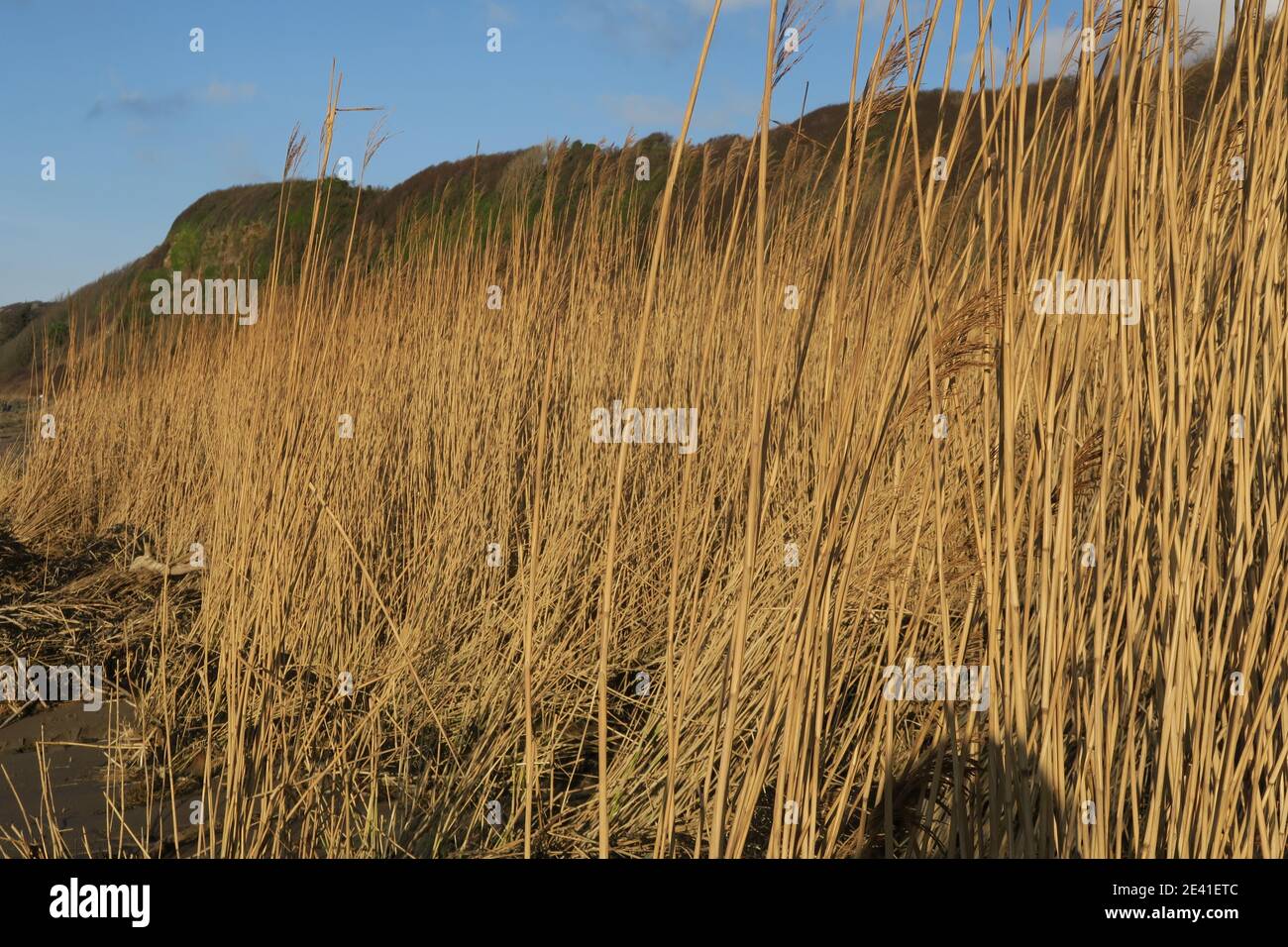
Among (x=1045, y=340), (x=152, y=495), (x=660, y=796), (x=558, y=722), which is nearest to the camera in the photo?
(x=1045, y=340)

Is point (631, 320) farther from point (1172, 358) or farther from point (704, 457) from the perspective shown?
point (1172, 358)

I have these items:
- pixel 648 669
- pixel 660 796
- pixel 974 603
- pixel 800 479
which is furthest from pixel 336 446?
pixel 974 603

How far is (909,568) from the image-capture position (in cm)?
117

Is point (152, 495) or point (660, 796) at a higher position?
point (152, 495)

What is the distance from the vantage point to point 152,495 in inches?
157

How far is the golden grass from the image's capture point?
3.31ft

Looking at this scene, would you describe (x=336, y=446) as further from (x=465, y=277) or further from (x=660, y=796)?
(x=660, y=796)

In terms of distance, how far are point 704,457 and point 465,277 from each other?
1085 mm

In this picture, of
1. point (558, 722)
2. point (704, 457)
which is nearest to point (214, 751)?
point (558, 722)

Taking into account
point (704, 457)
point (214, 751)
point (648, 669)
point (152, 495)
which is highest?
point (704, 457)

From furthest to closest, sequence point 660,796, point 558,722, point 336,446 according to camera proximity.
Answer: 1. point 336,446
2. point 558,722
3. point 660,796

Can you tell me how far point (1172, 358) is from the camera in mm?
1001

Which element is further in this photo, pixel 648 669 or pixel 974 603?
pixel 648 669

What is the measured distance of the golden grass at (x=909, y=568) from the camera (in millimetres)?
1008
